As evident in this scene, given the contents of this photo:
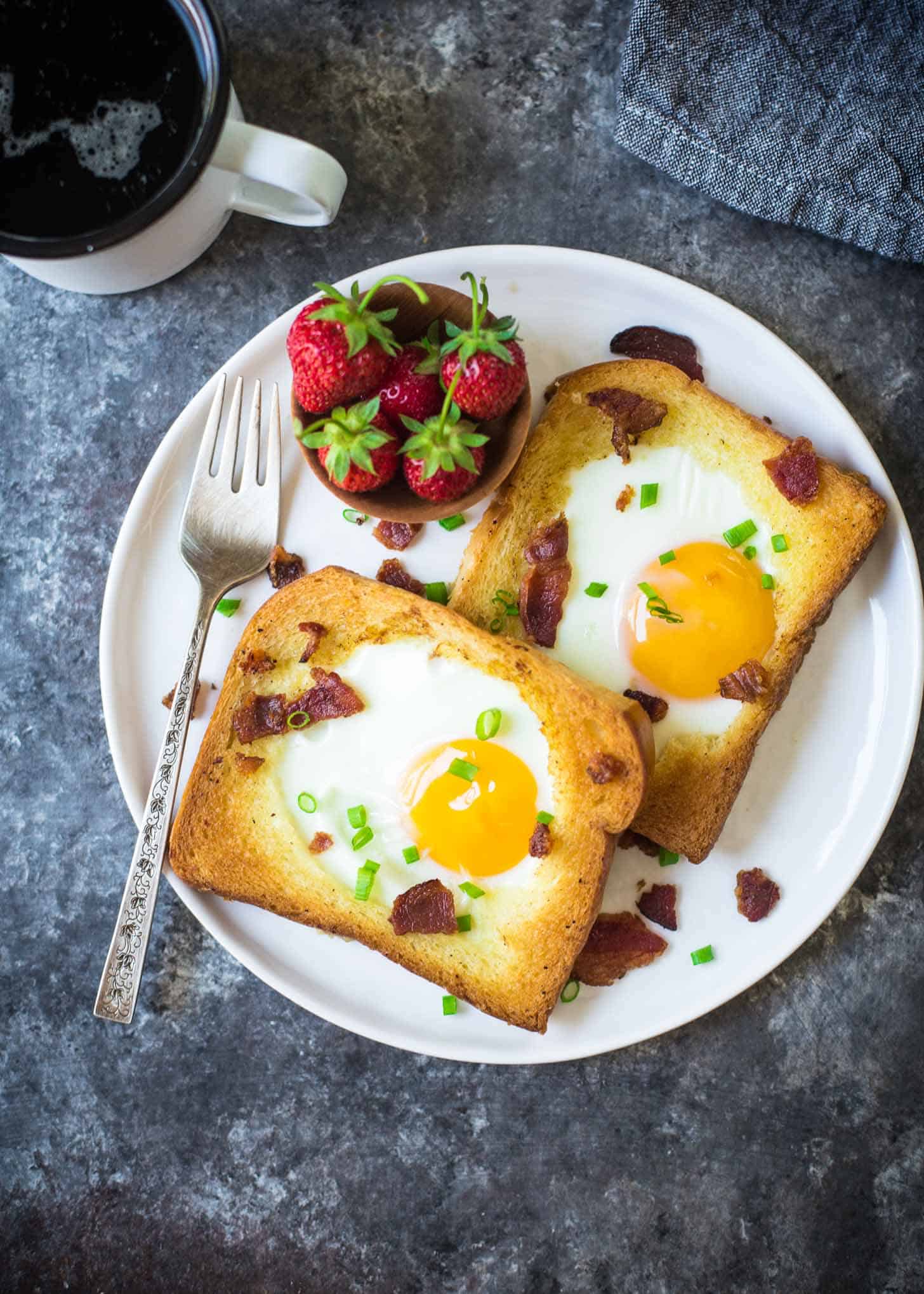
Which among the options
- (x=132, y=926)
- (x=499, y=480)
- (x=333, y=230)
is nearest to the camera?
(x=499, y=480)

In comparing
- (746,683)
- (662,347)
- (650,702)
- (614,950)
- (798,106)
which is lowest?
(614,950)

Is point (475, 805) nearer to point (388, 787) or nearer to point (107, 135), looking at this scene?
point (388, 787)

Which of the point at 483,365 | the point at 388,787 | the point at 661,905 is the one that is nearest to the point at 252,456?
the point at 483,365

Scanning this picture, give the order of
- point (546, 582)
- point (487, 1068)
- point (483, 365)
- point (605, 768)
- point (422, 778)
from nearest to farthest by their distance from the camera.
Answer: point (483, 365) → point (605, 768) → point (422, 778) → point (546, 582) → point (487, 1068)

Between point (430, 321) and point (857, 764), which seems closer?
point (430, 321)

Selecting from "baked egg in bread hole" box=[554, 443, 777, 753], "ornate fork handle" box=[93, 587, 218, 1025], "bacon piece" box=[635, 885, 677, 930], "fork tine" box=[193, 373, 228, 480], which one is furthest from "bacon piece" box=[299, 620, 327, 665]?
"bacon piece" box=[635, 885, 677, 930]

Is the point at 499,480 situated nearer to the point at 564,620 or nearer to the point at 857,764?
the point at 564,620

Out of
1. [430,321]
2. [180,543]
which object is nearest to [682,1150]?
[180,543]
